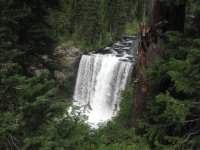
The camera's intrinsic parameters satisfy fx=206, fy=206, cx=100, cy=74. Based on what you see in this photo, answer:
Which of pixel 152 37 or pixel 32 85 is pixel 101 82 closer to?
pixel 152 37

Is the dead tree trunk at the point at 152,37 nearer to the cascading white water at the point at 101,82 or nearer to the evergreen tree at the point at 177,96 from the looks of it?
the evergreen tree at the point at 177,96

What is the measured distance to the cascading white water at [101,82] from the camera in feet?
72.0

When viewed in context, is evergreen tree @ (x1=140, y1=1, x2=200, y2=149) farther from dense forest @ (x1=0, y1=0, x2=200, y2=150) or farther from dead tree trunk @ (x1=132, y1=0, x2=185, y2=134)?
dead tree trunk @ (x1=132, y1=0, x2=185, y2=134)

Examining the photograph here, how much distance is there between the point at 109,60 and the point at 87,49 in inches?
444

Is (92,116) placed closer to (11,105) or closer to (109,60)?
(109,60)

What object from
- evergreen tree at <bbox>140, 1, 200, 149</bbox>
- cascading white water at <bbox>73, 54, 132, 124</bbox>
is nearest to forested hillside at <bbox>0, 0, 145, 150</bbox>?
evergreen tree at <bbox>140, 1, 200, 149</bbox>

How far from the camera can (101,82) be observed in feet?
78.9

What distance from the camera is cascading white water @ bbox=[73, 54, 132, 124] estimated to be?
21.9 meters

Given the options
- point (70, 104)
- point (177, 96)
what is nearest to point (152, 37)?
point (177, 96)

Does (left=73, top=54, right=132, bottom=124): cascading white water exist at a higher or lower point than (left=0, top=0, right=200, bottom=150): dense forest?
lower

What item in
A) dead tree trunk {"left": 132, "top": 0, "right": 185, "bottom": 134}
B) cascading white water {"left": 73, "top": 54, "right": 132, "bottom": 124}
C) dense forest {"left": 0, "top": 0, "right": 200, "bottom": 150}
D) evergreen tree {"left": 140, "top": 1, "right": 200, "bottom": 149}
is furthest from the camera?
cascading white water {"left": 73, "top": 54, "right": 132, "bottom": 124}

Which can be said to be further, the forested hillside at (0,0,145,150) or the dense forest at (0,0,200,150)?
the dense forest at (0,0,200,150)

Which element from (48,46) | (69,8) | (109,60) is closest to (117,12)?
(69,8)

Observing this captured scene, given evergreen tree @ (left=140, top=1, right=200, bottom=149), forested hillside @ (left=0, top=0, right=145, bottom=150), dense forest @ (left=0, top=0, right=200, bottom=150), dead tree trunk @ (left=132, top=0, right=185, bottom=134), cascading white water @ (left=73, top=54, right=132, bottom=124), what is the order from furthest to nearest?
cascading white water @ (left=73, top=54, right=132, bottom=124) → dead tree trunk @ (left=132, top=0, right=185, bottom=134) → evergreen tree @ (left=140, top=1, right=200, bottom=149) → dense forest @ (left=0, top=0, right=200, bottom=150) → forested hillside @ (left=0, top=0, right=145, bottom=150)
